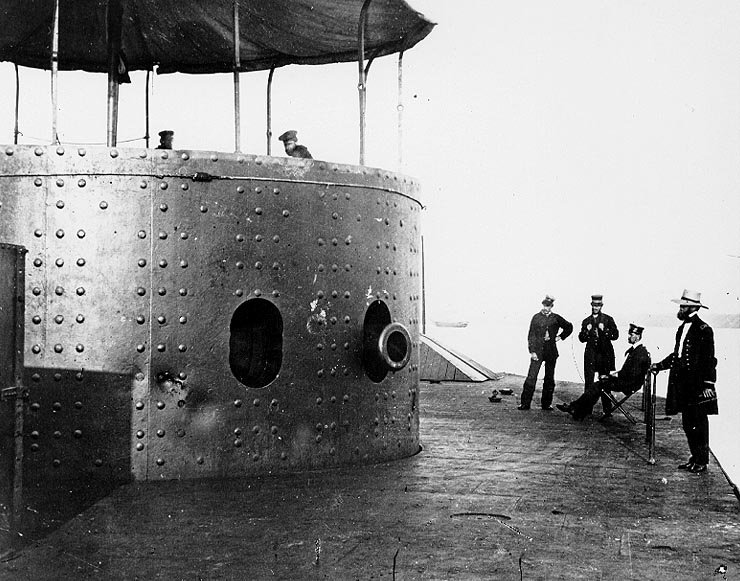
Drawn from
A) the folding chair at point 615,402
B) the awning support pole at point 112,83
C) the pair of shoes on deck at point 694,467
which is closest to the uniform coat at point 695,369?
the pair of shoes on deck at point 694,467

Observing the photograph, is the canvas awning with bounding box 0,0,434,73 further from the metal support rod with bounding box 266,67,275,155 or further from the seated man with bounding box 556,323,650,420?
the seated man with bounding box 556,323,650,420

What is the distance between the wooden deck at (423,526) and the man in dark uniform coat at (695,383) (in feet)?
0.95

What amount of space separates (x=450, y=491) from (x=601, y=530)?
4.61ft

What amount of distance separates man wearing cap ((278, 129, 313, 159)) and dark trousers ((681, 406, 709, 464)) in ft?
14.3

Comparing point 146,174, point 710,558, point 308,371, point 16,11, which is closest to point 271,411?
point 308,371

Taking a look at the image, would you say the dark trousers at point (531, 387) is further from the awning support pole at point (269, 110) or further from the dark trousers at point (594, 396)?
the awning support pole at point (269, 110)

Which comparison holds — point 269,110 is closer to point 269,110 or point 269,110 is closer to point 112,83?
point 269,110

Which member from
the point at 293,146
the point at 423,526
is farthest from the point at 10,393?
the point at 293,146

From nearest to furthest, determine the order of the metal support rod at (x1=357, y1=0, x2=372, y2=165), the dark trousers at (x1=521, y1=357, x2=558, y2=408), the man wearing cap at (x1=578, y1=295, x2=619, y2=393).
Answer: the metal support rod at (x1=357, y1=0, x2=372, y2=165) < the man wearing cap at (x1=578, y1=295, x2=619, y2=393) < the dark trousers at (x1=521, y1=357, x2=558, y2=408)

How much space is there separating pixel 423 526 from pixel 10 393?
8.49 feet

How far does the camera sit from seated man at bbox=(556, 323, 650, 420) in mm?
10672

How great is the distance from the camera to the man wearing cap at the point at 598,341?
1186 cm

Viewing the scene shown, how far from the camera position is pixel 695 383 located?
25.4 ft

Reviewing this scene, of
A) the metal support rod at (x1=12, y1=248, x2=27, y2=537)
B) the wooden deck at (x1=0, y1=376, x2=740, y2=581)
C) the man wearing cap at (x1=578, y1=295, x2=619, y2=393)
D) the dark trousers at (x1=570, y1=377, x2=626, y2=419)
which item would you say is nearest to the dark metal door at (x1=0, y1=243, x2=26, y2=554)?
the metal support rod at (x1=12, y1=248, x2=27, y2=537)
